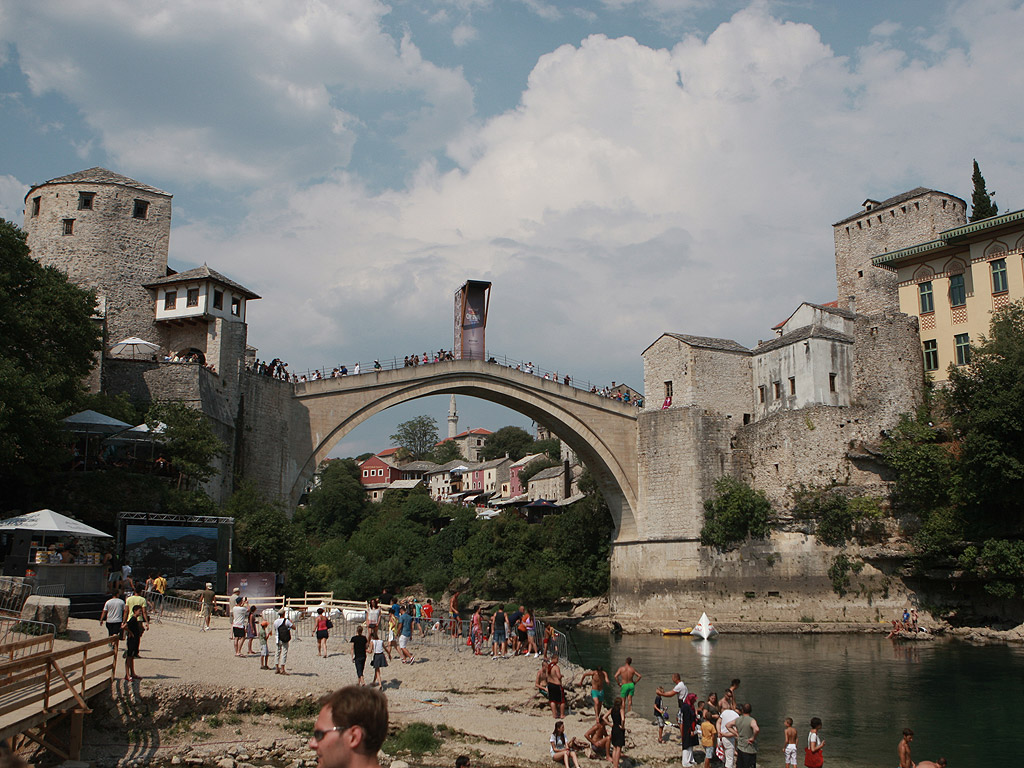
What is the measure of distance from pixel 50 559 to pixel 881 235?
123ft

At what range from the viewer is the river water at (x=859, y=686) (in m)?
16.0

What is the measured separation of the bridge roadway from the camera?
32.6 meters

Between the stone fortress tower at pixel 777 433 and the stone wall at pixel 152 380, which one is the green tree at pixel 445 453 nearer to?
the stone fortress tower at pixel 777 433

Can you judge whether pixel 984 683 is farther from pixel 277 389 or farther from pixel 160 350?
pixel 160 350

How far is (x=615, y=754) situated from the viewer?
1270cm

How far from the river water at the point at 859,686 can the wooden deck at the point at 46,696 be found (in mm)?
8957

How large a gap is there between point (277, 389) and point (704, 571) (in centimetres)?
1874

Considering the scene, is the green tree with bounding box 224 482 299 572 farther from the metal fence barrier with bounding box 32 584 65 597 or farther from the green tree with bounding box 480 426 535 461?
the green tree with bounding box 480 426 535 461

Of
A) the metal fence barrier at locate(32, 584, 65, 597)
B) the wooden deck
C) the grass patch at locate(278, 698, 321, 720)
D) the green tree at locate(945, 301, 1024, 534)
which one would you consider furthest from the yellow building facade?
the wooden deck

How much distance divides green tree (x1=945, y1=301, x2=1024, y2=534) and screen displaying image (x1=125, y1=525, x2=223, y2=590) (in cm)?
2407

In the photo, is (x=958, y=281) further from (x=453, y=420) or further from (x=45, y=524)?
(x=453, y=420)

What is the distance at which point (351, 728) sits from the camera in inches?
114

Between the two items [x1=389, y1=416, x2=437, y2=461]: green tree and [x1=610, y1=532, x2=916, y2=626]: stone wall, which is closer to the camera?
[x1=610, y1=532, x2=916, y2=626]: stone wall

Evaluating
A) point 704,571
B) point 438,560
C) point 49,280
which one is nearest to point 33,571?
point 49,280
